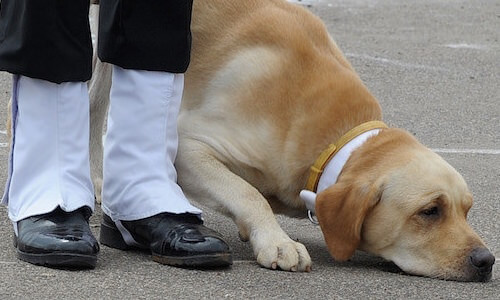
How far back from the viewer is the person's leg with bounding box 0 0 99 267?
358 centimetres

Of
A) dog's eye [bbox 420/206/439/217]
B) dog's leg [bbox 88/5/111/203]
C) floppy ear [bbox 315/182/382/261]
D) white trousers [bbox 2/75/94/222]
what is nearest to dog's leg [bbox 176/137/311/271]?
floppy ear [bbox 315/182/382/261]

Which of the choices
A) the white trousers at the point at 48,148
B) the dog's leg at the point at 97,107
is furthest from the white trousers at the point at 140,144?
the dog's leg at the point at 97,107

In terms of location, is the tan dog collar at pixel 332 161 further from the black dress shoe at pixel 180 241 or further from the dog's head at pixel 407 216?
the black dress shoe at pixel 180 241

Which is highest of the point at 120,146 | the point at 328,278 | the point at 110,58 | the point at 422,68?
the point at 110,58

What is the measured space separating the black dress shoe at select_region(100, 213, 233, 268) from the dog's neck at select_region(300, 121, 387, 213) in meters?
0.38

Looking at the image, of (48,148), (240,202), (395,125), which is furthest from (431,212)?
(395,125)

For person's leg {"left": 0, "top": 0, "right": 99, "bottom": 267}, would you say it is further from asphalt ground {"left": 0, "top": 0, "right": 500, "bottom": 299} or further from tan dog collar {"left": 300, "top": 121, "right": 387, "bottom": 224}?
tan dog collar {"left": 300, "top": 121, "right": 387, "bottom": 224}

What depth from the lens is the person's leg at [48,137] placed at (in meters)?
3.58

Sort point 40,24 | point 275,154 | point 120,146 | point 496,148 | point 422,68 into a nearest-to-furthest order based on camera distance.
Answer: point 40,24 < point 120,146 < point 275,154 < point 496,148 < point 422,68

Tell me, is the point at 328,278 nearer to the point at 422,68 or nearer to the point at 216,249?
the point at 216,249

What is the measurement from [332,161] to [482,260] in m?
0.58

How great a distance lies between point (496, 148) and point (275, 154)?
224 centimetres

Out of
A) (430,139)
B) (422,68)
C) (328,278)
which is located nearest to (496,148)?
(430,139)

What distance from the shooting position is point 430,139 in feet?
20.1
